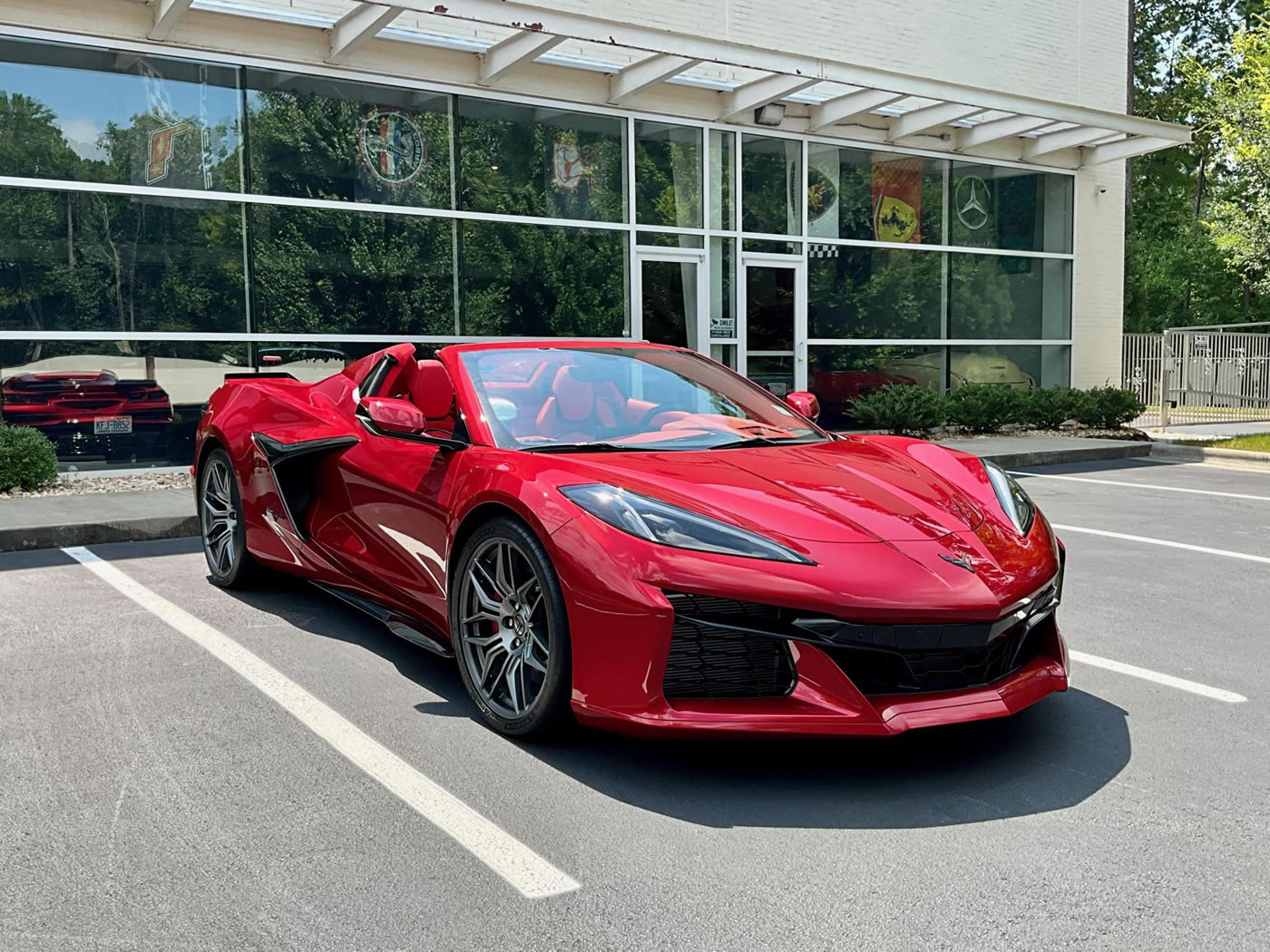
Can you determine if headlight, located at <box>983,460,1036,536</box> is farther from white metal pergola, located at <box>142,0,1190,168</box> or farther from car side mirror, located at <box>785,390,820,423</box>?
white metal pergola, located at <box>142,0,1190,168</box>

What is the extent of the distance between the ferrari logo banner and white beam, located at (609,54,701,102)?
441cm

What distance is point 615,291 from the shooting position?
15.3 meters

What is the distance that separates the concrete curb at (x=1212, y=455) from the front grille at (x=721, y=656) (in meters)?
12.9

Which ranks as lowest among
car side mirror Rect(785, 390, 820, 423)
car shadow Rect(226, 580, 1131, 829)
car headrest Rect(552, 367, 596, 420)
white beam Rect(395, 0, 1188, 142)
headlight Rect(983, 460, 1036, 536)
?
car shadow Rect(226, 580, 1131, 829)

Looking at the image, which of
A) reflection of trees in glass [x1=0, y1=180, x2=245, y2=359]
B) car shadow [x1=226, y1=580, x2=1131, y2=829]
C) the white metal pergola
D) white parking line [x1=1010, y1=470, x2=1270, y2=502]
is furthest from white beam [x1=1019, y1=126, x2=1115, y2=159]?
car shadow [x1=226, y1=580, x2=1131, y2=829]

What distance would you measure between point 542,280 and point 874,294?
5533mm

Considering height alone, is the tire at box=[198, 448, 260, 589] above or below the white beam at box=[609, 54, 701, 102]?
below

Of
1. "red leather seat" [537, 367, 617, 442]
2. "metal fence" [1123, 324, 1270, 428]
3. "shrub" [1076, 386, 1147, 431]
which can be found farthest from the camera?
"metal fence" [1123, 324, 1270, 428]

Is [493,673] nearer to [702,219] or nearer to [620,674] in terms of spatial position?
[620,674]

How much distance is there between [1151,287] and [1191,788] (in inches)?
1792

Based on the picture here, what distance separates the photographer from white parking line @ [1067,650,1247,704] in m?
4.59

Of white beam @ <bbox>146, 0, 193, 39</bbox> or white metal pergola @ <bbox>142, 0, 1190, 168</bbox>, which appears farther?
white metal pergola @ <bbox>142, 0, 1190, 168</bbox>

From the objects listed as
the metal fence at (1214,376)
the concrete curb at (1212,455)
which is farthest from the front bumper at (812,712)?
the metal fence at (1214,376)

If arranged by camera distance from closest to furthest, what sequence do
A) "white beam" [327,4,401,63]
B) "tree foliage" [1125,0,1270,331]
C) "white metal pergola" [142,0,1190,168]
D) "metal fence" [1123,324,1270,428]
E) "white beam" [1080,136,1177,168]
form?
"white beam" [327,4,401,63] < "white metal pergola" [142,0,1190,168] < "white beam" [1080,136,1177,168] < "metal fence" [1123,324,1270,428] < "tree foliage" [1125,0,1270,331]
